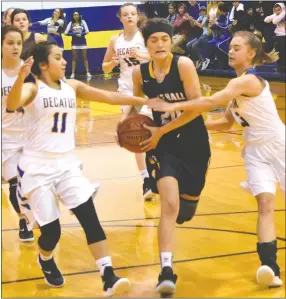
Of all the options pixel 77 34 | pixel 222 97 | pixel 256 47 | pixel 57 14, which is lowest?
pixel 77 34

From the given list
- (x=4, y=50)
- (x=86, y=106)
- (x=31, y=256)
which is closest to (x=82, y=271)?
(x=31, y=256)

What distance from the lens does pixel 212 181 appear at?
6426 millimetres

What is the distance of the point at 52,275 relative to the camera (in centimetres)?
Answer: 409

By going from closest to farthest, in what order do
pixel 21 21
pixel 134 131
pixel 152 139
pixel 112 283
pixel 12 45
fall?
pixel 112 283 → pixel 152 139 → pixel 134 131 → pixel 12 45 → pixel 21 21

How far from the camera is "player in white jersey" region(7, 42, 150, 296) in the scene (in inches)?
152

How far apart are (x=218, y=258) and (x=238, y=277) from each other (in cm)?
35

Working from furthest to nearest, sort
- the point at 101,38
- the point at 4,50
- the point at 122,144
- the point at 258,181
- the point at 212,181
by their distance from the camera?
the point at 101,38
the point at 212,181
the point at 4,50
the point at 122,144
the point at 258,181

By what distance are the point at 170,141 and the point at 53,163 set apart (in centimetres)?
69

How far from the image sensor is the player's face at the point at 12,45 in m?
4.54

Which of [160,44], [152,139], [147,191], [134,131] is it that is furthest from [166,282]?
[147,191]

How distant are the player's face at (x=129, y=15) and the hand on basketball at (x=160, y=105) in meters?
2.53

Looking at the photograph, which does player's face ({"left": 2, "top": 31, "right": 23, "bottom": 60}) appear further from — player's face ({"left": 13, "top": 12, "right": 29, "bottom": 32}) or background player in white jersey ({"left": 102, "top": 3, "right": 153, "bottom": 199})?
background player in white jersey ({"left": 102, "top": 3, "right": 153, "bottom": 199})

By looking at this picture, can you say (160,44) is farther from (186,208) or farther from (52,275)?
(52,275)

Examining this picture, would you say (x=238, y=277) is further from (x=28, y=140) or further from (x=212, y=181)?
(x=212, y=181)
